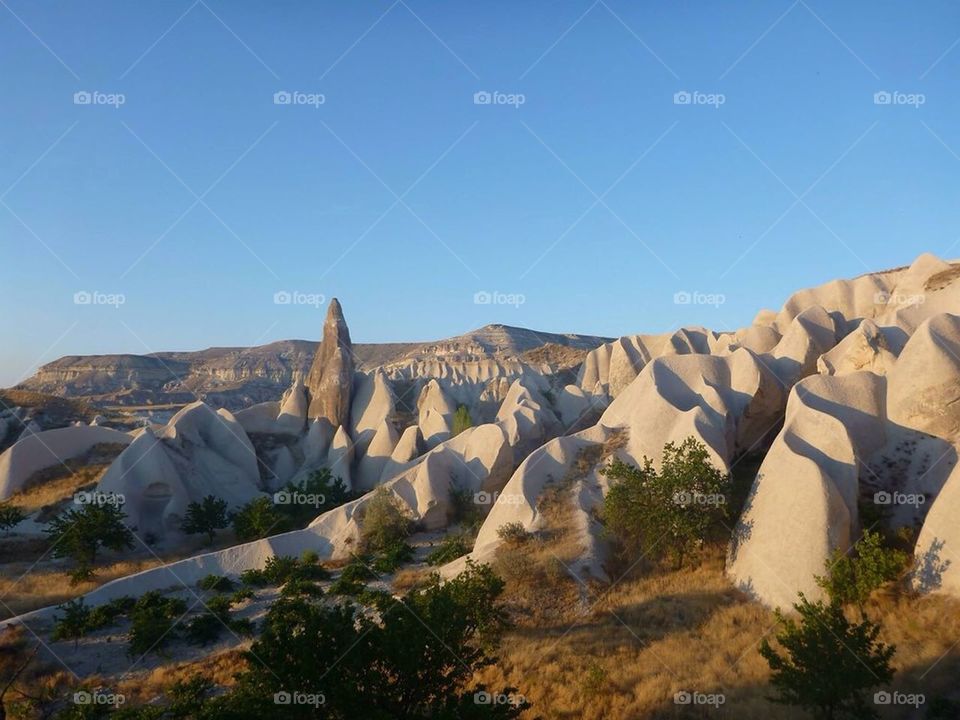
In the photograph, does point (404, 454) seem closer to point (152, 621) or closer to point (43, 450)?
point (43, 450)

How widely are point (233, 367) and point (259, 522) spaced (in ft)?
394

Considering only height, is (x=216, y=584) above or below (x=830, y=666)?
below

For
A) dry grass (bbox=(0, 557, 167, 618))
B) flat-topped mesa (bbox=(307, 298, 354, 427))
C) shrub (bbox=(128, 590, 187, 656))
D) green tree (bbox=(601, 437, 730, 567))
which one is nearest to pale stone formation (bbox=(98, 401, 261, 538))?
dry grass (bbox=(0, 557, 167, 618))

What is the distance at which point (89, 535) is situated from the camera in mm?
24828

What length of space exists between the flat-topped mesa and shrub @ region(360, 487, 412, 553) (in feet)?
54.5

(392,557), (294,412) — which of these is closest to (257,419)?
(294,412)

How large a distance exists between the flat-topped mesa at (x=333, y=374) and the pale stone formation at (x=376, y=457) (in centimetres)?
471

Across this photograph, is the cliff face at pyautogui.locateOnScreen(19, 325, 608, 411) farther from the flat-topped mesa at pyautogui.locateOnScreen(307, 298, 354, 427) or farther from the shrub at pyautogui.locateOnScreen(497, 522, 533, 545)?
the shrub at pyautogui.locateOnScreen(497, 522, 533, 545)

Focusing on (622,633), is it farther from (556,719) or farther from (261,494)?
(261,494)

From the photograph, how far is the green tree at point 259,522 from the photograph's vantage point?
27422 millimetres

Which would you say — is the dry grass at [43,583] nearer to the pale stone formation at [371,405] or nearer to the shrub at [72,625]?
the shrub at [72,625]

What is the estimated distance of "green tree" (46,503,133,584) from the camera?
2461cm

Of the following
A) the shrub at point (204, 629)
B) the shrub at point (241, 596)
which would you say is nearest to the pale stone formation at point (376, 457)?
the shrub at point (241, 596)

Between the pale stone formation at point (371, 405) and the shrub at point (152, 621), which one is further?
the pale stone formation at point (371, 405)
